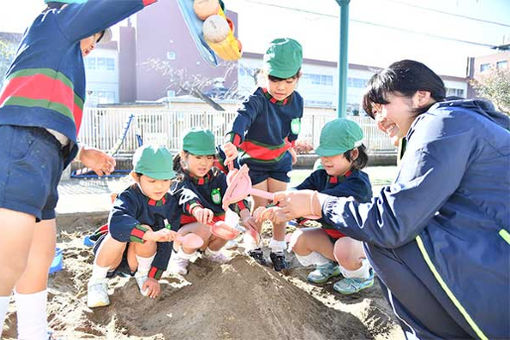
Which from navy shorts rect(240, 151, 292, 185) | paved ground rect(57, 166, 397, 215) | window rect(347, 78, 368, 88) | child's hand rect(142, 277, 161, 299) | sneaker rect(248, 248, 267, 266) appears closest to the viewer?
child's hand rect(142, 277, 161, 299)

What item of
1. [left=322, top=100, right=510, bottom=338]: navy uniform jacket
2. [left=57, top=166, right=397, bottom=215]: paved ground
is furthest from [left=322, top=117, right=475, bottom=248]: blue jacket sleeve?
[left=57, top=166, right=397, bottom=215]: paved ground

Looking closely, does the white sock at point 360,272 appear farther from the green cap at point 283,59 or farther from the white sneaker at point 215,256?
the green cap at point 283,59

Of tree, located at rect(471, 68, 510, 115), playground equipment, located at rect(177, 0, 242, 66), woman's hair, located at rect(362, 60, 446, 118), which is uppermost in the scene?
tree, located at rect(471, 68, 510, 115)

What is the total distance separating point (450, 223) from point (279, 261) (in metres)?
1.67

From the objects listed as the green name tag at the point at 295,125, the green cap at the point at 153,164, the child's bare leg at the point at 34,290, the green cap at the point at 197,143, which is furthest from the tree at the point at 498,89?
the child's bare leg at the point at 34,290

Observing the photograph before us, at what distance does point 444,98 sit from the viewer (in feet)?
4.53

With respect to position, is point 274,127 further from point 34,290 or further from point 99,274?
point 34,290

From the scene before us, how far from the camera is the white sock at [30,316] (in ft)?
5.32

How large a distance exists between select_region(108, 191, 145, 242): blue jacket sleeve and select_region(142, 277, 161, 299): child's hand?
0.88 feet

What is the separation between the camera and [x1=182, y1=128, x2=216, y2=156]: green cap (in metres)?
2.64

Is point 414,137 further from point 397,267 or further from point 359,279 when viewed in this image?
point 359,279

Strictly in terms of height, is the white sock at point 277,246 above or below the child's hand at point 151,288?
above

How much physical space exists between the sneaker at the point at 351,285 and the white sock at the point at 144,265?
1.01m

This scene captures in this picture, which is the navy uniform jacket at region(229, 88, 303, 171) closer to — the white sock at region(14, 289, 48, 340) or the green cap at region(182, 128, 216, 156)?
the green cap at region(182, 128, 216, 156)
